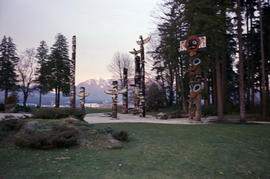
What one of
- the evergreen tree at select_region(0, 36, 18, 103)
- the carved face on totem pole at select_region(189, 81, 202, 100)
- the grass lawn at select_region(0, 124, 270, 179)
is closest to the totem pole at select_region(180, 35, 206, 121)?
the carved face on totem pole at select_region(189, 81, 202, 100)

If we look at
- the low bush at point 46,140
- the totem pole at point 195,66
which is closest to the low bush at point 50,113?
the low bush at point 46,140

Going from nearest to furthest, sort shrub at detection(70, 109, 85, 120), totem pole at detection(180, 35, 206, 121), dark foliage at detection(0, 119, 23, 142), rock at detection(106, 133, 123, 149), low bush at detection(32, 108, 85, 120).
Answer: rock at detection(106, 133, 123, 149) < dark foliage at detection(0, 119, 23, 142) < low bush at detection(32, 108, 85, 120) < shrub at detection(70, 109, 85, 120) < totem pole at detection(180, 35, 206, 121)

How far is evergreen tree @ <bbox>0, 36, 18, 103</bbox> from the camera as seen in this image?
32344 mm

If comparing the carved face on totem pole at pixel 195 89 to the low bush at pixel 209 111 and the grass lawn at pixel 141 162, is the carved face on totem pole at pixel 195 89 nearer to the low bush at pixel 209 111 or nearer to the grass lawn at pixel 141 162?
the low bush at pixel 209 111

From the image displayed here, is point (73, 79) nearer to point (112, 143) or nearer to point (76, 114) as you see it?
point (76, 114)

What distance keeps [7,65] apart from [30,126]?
32.1 meters

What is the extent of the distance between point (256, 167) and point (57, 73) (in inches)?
1275

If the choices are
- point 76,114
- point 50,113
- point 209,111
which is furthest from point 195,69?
point 50,113

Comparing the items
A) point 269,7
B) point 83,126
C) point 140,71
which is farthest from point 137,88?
point 269,7

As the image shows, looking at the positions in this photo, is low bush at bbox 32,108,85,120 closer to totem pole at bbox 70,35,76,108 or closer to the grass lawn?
the grass lawn

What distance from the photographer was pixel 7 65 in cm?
3278

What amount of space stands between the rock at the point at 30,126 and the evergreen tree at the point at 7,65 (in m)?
Answer: 30.0

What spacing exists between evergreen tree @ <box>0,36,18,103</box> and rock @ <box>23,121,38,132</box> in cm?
2998

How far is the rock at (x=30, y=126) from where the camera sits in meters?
6.26
